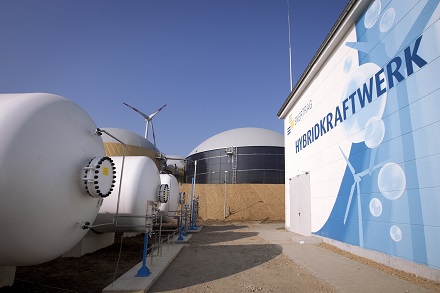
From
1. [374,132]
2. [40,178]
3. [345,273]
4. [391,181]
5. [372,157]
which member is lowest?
[345,273]

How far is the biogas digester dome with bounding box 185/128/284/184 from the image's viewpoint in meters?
37.6

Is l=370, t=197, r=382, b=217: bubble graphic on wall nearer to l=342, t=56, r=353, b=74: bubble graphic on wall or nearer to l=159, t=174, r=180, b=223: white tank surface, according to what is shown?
l=342, t=56, r=353, b=74: bubble graphic on wall

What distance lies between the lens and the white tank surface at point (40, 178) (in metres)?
3.92

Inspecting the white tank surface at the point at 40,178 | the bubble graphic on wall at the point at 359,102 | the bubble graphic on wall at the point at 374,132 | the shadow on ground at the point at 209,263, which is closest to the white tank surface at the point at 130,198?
the shadow on ground at the point at 209,263

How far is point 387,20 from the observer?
740 cm

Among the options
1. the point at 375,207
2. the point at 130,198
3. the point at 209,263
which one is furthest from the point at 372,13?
the point at 130,198

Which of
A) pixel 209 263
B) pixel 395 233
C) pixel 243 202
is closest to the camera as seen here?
pixel 395 233

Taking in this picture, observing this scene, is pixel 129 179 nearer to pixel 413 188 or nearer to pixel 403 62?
pixel 413 188

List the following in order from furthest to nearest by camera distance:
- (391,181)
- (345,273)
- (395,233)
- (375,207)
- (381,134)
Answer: (375,207), (381,134), (391,181), (395,233), (345,273)

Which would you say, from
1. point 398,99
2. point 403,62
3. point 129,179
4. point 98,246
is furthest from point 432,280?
point 98,246

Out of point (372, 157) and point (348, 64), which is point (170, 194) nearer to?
point (372, 157)

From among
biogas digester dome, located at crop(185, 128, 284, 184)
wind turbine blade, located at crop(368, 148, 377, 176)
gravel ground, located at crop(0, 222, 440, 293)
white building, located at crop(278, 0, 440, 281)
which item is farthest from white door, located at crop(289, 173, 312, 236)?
biogas digester dome, located at crop(185, 128, 284, 184)

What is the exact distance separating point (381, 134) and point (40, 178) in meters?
8.02

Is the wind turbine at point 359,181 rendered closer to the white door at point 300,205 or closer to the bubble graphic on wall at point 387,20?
the bubble graphic on wall at point 387,20
